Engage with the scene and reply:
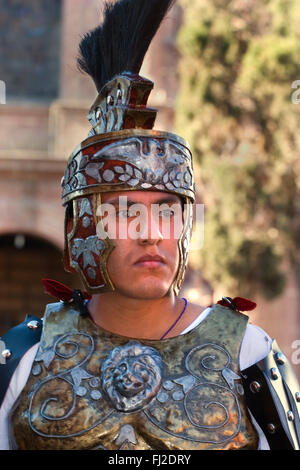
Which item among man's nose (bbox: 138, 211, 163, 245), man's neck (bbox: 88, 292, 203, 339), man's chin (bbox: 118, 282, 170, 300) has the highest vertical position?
man's nose (bbox: 138, 211, 163, 245)

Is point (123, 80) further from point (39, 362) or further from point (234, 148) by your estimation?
point (234, 148)

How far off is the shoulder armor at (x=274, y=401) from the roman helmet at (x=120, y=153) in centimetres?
39

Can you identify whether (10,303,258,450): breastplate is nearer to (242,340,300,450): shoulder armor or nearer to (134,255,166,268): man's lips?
(242,340,300,450): shoulder armor

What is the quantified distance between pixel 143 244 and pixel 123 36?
26.6 inches

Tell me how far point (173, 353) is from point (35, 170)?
22.6 feet

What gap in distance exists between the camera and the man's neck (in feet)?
8.14

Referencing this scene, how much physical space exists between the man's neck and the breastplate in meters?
0.04

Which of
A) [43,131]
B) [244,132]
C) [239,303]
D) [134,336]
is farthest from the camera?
[43,131]

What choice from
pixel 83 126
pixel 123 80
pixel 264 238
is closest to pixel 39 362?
pixel 123 80

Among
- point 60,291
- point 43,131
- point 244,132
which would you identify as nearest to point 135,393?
point 60,291

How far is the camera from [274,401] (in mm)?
2336

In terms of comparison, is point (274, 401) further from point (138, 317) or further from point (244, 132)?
point (244, 132)

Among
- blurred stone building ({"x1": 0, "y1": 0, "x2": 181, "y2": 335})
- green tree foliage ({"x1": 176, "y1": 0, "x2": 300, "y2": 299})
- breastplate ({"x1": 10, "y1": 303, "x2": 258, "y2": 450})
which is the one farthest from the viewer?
blurred stone building ({"x1": 0, "y1": 0, "x2": 181, "y2": 335})

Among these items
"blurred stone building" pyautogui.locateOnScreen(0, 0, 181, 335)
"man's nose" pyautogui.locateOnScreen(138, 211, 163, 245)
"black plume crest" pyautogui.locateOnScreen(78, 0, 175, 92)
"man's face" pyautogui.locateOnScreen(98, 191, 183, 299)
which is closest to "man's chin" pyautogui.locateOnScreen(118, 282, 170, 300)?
"man's face" pyautogui.locateOnScreen(98, 191, 183, 299)
